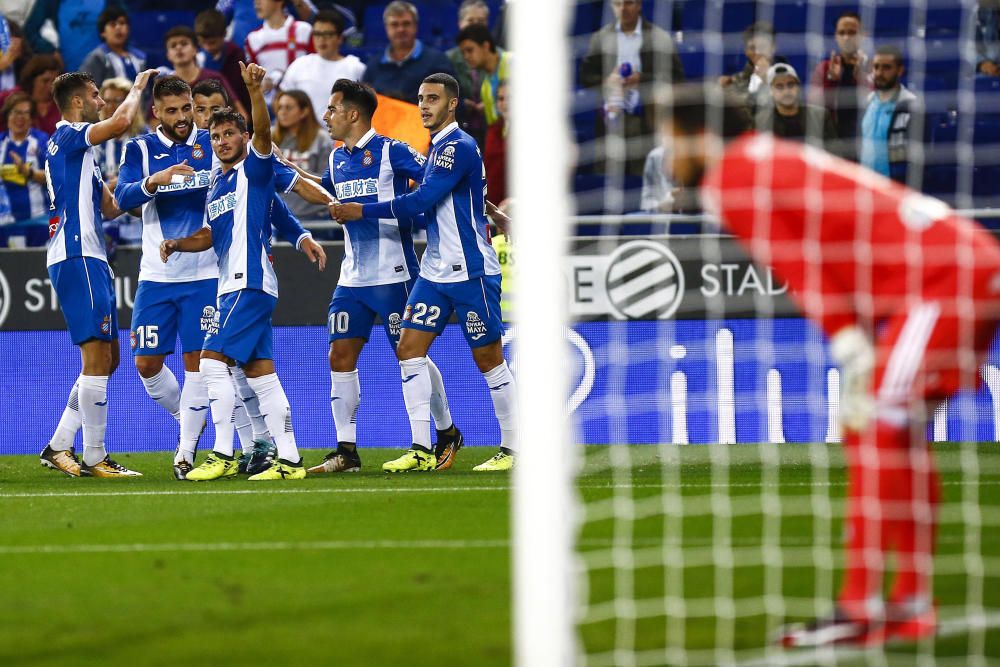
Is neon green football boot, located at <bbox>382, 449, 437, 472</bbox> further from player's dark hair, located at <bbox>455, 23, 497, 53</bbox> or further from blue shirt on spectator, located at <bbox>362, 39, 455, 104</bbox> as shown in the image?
player's dark hair, located at <bbox>455, 23, 497, 53</bbox>

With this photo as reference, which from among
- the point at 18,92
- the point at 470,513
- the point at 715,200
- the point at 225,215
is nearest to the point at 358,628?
the point at 715,200

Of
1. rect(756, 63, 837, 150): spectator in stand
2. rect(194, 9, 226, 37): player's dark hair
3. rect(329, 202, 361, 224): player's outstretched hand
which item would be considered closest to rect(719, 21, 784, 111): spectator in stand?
rect(756, 63, 837, 150): spectator in stand

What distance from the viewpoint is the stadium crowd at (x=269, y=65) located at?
38.5 feet

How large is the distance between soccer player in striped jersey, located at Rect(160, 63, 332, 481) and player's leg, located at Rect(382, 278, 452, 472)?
768 mm

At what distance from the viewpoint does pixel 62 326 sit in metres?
11.0

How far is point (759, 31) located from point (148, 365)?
5308 mm

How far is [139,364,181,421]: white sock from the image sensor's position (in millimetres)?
9398

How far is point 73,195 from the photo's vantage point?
905 centimetres

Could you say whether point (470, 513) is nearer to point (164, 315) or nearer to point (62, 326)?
point (164, 315)

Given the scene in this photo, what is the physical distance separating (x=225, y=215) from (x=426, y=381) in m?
1.50

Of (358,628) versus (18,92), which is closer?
(358,628)

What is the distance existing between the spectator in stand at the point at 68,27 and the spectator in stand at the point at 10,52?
13 cm

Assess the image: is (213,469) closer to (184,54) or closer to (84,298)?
(84,298)

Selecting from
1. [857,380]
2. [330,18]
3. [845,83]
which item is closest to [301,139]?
[330,18]
